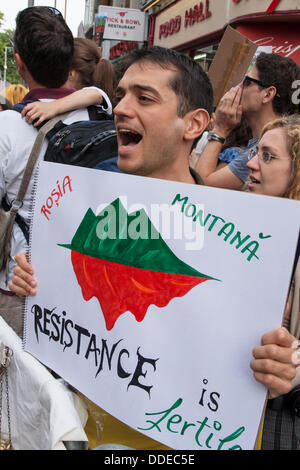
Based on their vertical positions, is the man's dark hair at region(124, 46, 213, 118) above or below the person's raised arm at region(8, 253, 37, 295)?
above

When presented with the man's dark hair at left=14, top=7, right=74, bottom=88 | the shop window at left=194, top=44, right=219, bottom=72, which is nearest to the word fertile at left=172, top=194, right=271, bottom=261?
the man's dark hair at left=14, top=7, right=74, bottom=88

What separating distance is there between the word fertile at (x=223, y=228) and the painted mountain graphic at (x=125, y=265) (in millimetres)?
97

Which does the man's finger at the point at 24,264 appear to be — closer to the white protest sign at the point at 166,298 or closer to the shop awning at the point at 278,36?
the white protest sign at the point at 166,298

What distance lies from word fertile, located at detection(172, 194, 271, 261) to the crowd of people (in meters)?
0.18

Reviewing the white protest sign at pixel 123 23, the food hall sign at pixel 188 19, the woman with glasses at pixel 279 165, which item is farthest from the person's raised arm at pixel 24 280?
the white protest sign at pixel 123 23

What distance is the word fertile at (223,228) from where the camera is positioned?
Answer: 0.98 m

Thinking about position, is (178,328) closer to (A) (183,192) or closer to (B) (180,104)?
(A) (183,192)

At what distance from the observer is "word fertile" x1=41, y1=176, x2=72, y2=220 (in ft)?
4.26

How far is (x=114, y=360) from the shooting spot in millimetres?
1124

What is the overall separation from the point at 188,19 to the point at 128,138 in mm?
11251

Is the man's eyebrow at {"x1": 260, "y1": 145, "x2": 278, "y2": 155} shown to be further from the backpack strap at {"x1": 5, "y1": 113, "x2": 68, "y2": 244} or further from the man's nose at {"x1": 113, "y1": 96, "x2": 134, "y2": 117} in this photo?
the backpack strap at {"x1": 5, "y1": 113, "x2": 68, "y2": 244}

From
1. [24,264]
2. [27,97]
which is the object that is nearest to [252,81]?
[27,97]

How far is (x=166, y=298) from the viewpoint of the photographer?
108 cm

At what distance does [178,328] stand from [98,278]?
27cm
